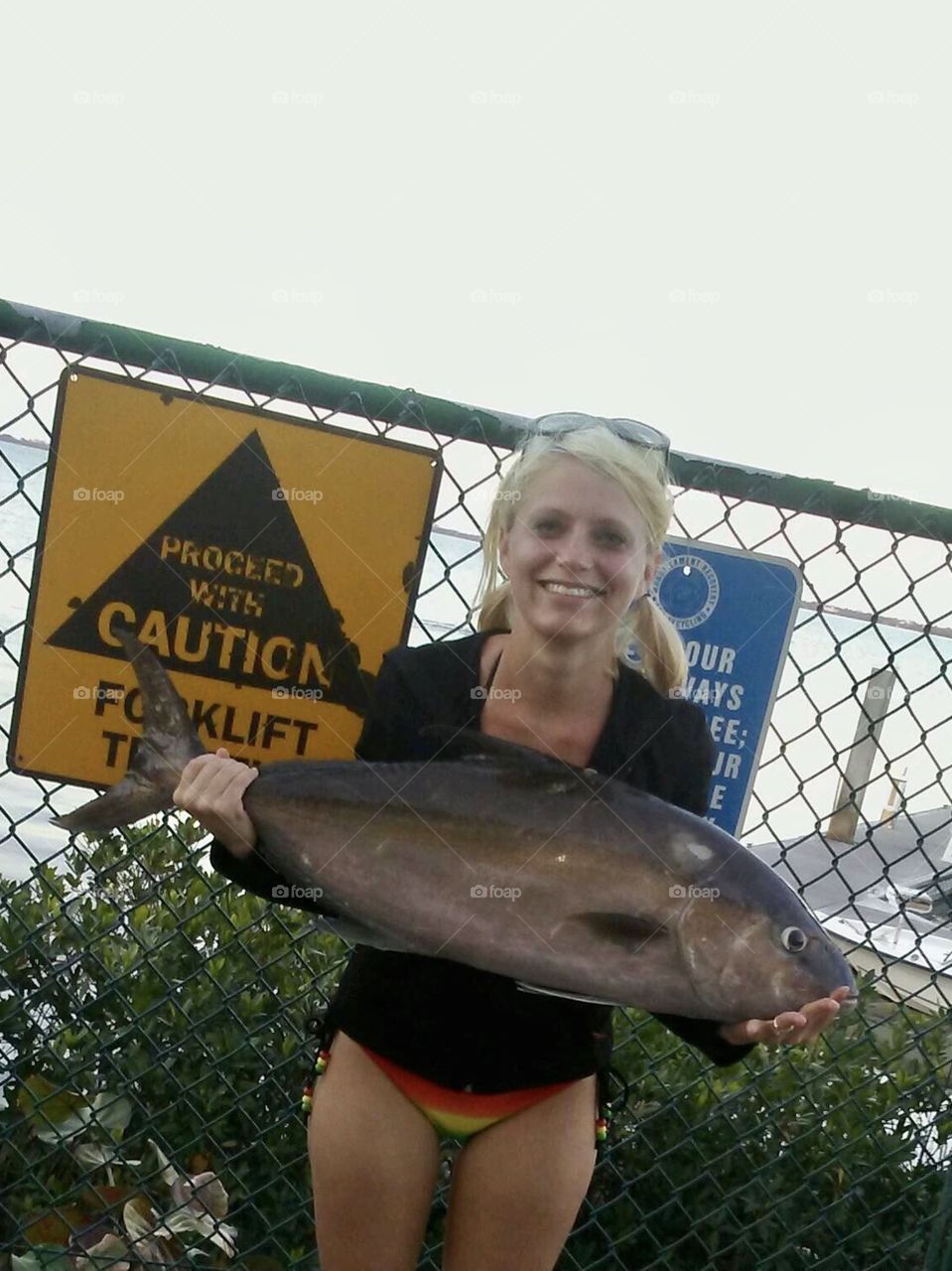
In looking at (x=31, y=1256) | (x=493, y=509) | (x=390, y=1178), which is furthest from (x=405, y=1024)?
(x=31, y=1256)

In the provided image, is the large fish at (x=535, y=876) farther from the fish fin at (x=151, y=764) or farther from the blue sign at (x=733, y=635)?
the blue sign at (x=733, y=635)

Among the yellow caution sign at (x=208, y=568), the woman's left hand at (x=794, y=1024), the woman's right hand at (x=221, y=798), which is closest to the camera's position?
the woman's left hand at (x=794, y=1024)

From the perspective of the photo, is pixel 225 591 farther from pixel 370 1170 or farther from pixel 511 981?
pixel 370 1170

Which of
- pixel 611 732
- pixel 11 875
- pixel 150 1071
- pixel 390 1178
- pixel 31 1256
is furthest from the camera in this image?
pixel 11 875

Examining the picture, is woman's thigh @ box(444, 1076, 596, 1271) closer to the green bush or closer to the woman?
the woman

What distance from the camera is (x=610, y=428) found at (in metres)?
2.40

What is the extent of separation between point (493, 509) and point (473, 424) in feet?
0.68

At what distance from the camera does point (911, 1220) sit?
3.34 metres

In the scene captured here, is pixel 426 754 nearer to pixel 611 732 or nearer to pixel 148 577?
pixel 611 732

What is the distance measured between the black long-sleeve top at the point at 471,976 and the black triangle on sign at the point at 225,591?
0.78 ft

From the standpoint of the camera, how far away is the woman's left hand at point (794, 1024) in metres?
2.11

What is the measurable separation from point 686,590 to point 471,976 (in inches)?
36.6

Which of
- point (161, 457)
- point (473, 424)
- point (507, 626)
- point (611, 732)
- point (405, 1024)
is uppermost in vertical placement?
point (161, 457)

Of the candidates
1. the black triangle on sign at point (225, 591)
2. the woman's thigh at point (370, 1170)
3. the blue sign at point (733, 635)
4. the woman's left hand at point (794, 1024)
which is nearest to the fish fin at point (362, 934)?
the woman's thigh at point (370, 1170)
